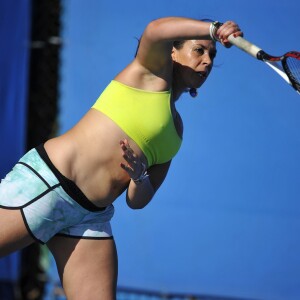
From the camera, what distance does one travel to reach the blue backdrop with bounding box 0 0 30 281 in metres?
5.05

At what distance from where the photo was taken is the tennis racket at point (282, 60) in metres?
2.60

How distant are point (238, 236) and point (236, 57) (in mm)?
922

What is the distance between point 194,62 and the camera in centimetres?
305

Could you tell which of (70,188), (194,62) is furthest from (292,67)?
(70,188)

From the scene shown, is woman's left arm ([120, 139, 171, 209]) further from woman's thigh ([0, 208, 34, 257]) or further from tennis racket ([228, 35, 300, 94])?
tennis racket ([228, 35, 300, 94])

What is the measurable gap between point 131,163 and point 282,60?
0.63m

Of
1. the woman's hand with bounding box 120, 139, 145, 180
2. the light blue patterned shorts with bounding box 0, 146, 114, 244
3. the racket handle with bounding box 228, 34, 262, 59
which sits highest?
the racket handle with bounding box 228, 34, 262, 59

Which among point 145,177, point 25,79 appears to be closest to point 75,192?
point 145,177

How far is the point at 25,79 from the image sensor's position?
518 centimetres

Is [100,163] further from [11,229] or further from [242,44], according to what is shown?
[242,44]

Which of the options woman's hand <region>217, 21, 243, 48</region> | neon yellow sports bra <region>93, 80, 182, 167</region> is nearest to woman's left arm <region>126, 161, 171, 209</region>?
neon yellow sports bra <region>93, 80, 182, 167</region>

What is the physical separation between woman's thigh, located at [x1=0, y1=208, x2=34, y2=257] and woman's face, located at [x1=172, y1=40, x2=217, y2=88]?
78 cm

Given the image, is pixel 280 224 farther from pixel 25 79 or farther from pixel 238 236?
pixel 25 79

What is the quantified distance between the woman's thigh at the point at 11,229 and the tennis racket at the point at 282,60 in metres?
0.98
